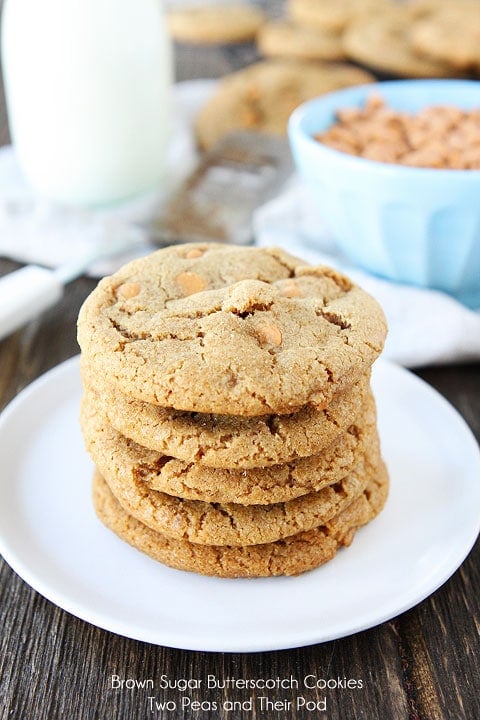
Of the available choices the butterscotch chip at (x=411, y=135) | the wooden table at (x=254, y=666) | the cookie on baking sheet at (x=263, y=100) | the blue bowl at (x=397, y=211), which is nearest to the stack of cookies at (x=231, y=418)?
the wooden table at (x=254, y=666)

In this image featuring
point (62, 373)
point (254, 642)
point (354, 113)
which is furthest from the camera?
point (354, 113)

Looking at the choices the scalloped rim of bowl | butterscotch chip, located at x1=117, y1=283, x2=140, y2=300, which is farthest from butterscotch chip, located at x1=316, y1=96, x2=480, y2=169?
butterscotch chip, located at x1=117, y1=283, x2=140, y2=300

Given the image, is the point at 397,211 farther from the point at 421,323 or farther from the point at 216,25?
the point at 216,25

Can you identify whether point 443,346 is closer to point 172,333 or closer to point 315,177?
point 315,177

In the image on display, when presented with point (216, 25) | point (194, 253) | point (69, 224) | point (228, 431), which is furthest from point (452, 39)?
point (228, 431)

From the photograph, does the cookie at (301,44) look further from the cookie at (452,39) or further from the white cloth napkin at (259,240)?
the white cloth napkin at (259,240)

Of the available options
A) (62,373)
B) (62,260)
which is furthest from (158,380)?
(62,260)

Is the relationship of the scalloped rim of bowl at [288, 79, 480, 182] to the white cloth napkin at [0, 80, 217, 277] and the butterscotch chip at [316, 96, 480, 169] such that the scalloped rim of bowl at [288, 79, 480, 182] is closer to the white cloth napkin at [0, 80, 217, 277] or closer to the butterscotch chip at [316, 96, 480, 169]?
the butterscotch chip at [316, 96, 480, 169]
